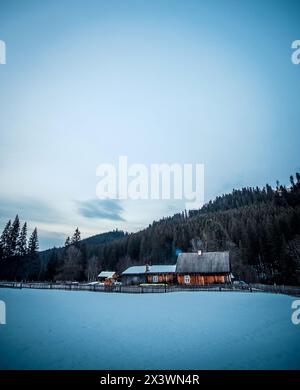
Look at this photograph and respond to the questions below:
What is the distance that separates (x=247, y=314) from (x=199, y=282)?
27.7 m

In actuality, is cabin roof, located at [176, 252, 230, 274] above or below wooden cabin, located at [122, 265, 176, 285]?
above

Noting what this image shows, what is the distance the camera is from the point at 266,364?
7.86 metres

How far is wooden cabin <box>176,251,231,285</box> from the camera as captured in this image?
4134cm

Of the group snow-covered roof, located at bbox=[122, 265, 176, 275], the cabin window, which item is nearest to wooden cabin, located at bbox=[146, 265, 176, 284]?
snow-covered roof, located at bbox=[122, 265, 176, 275]

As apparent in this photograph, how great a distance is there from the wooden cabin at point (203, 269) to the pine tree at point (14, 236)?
4697 centimetres

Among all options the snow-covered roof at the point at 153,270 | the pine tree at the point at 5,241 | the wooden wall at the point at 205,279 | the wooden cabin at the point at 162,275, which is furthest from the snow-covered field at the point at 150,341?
the pine tree at the point at 5,241

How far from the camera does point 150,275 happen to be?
49219mm

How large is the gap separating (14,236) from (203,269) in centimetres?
5219

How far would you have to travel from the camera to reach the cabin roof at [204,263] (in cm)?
4131

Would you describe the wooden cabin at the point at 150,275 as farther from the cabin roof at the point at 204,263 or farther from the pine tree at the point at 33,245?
the pine tree at the point at 33,245

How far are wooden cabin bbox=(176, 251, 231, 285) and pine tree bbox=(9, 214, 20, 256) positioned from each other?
47.0 meters

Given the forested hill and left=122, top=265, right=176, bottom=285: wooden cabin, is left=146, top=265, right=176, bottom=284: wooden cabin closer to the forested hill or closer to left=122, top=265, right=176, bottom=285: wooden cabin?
left=122, top=265, right=176, bottom=285: wooden cabin

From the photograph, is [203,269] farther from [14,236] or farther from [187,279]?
[14,236]
